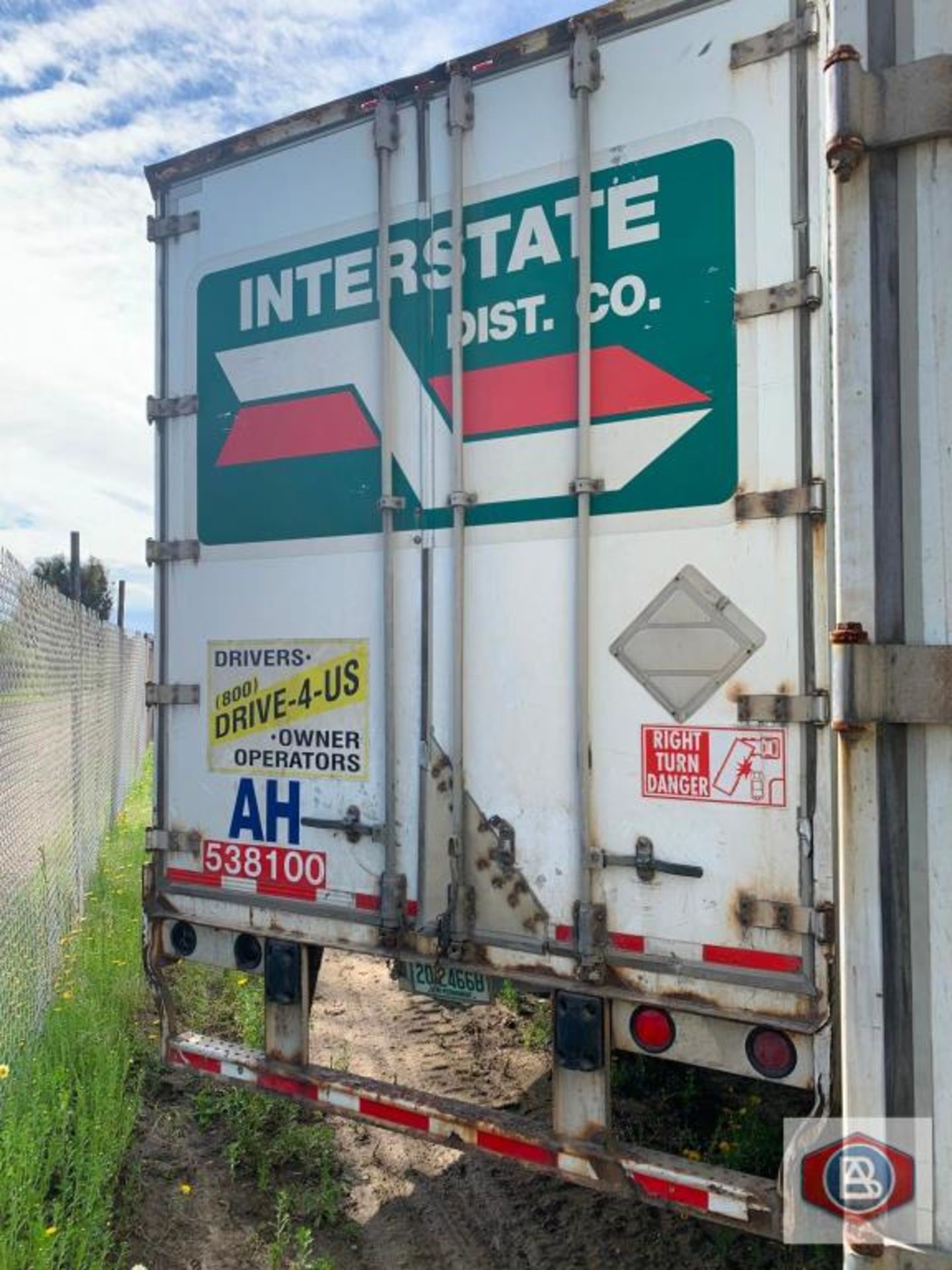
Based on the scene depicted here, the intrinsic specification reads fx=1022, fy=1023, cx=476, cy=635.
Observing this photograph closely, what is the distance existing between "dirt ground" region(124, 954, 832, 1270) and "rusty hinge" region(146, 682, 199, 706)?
5.43ft

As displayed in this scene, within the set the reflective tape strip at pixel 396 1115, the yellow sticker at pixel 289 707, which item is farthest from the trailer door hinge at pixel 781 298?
the reflective tape strip at pixel 396 1115

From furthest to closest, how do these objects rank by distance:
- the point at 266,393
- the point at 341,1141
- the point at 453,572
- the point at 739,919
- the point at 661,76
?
the point at 341,1141
the point at 266,393
the point at 453,572
the point at 661,76
the point at 739,919

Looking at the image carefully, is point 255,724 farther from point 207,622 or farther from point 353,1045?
point 353,1045

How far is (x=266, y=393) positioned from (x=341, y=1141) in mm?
2910

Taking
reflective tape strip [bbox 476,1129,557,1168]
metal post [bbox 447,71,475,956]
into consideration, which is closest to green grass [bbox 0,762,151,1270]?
reflective tape strip [bbox 476,1129,557,1168]

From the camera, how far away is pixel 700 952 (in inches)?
109

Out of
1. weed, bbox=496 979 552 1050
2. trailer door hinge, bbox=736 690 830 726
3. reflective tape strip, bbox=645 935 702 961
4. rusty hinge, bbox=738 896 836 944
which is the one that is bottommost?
weed, bbox=496 979 552 1050

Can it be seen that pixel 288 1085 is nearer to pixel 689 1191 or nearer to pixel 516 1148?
pixel 516 1148

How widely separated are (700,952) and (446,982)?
866 mm

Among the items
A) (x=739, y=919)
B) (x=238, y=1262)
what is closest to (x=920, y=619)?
(x=739, y=919)

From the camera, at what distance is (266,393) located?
11.9 ft

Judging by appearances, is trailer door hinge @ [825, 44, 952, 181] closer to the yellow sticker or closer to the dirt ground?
the yellow sticker

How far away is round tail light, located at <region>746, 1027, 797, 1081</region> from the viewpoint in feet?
8.72

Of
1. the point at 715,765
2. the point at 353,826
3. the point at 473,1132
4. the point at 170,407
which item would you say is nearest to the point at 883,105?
the point at 715,765
